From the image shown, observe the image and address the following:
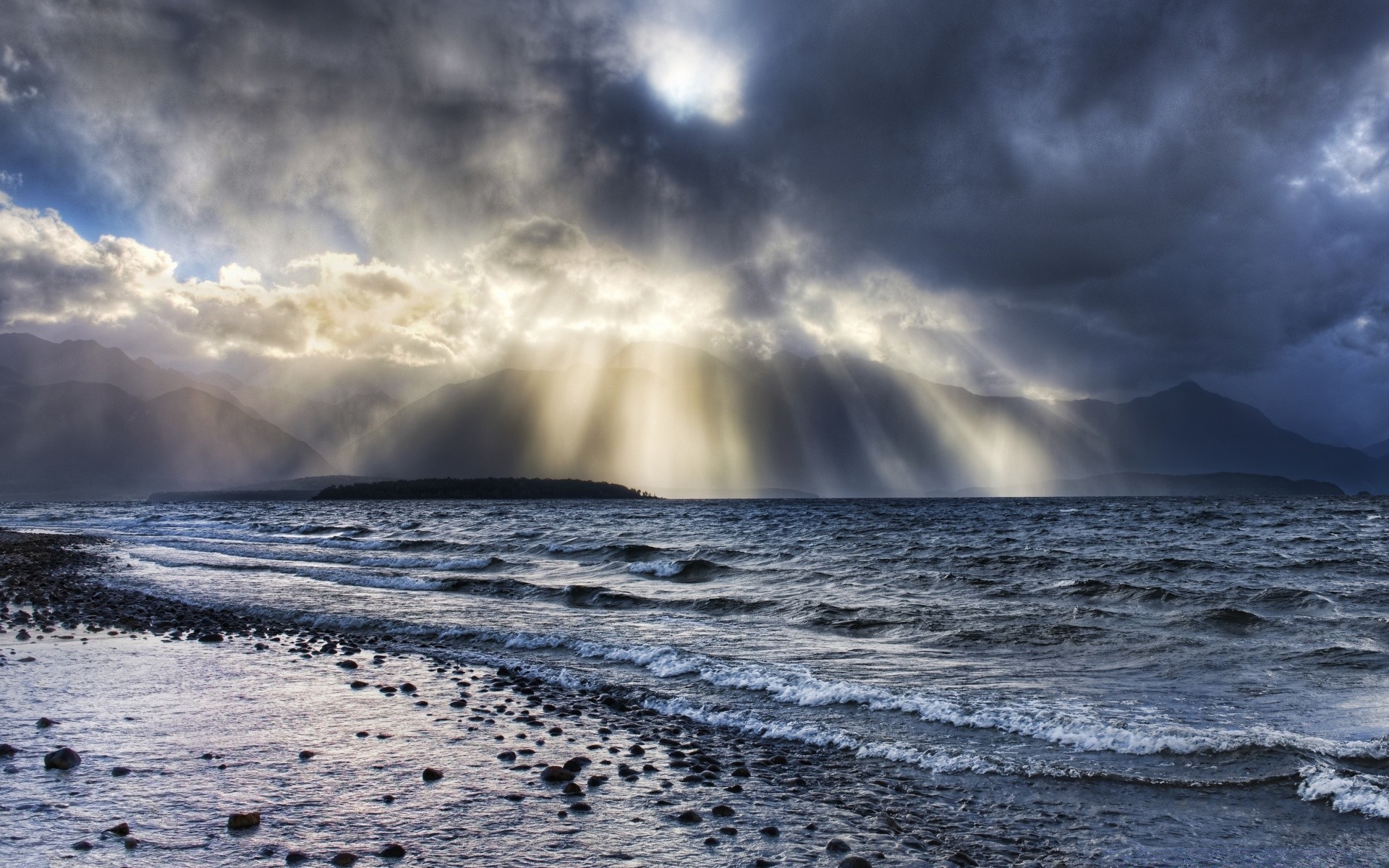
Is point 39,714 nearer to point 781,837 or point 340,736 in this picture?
point 340,736

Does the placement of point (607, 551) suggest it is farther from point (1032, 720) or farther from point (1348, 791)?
point (1348, 791)

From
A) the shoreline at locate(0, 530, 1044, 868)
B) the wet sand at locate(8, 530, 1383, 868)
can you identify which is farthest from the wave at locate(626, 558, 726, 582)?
the wet sand at locate(8, 530, 1383, 868)

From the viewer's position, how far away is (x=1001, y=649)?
1571 cm

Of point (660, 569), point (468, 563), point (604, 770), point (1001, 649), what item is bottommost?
point (468, 563)

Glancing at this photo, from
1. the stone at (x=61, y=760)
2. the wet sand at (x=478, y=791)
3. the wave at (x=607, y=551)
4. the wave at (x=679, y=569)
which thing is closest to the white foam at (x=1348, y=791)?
the wet sand at (x=478, y=791)

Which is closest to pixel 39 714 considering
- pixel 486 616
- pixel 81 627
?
pixel 81 627

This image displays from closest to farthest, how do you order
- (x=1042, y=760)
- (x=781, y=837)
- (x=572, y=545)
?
(x=781, y=837), (x=1042, y=760), (x=572, y=545)

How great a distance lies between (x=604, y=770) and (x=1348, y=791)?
301 inches

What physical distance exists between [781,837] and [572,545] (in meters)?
41.3

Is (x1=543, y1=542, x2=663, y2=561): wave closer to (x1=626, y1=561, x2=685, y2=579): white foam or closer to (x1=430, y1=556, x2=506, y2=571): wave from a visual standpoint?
(x1=626, y1=561, x2=685, y2=579): white foam

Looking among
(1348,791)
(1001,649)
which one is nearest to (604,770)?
(1348,791)

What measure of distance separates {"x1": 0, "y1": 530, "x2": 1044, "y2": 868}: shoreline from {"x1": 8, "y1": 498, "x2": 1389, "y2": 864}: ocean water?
0.75 meters

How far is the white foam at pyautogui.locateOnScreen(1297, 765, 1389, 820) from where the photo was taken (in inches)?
279

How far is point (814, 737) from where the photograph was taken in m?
9.70
